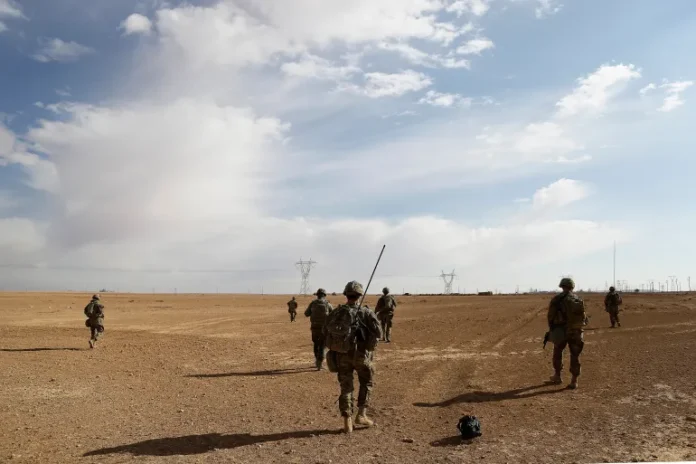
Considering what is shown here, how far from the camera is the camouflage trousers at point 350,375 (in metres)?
8.38

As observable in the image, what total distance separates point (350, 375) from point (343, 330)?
79cm

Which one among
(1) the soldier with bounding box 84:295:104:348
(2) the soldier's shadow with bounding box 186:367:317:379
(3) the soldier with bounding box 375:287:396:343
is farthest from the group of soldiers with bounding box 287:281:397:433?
(1) the soldier with bounding box 84:295:104:348

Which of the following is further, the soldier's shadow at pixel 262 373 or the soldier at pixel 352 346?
the soldier's shadow at pixel 262 373

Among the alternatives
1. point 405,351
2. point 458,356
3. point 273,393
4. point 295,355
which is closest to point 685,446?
point 273,393

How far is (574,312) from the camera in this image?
11719mm

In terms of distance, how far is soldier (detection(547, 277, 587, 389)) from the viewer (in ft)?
38.2

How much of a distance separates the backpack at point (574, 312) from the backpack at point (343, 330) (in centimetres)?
578

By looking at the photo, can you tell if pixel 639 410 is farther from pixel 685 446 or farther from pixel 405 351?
pixel 405 351

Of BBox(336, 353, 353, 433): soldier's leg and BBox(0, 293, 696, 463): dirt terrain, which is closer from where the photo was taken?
BBox(0, 293, 696, 463): dirt terrain

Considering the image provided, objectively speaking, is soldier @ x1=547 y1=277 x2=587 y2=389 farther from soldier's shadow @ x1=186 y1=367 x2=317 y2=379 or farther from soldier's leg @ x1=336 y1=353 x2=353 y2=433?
soldier's shadow @ x1=186 y1=367 x2=317 y2=379

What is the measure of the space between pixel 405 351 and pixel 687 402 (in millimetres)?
9926

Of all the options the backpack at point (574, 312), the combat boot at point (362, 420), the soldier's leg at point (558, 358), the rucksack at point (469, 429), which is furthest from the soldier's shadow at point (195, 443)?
the backpack at point (574, 312)

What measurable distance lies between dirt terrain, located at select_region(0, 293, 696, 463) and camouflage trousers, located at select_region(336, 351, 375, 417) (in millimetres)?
471

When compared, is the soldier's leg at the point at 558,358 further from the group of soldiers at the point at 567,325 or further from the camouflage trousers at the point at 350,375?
the camouflage trousers at the point at 350,375
